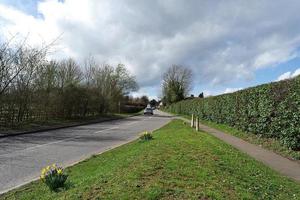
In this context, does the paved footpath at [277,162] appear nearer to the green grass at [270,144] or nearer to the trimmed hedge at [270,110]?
the green grass at [270,144]

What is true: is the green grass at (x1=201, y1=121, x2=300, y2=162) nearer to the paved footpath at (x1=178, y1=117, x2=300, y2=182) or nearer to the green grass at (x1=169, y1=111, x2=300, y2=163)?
the green grass at (x1=169, y1=111, x2=300, y2=163)

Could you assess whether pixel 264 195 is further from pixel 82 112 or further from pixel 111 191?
pixel 82 112

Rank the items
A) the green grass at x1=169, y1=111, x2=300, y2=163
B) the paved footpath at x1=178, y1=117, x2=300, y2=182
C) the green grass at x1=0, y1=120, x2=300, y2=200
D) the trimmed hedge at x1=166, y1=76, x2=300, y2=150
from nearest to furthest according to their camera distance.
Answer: the green grass at x1=0, y1=120, x2=300, y2=200 < the paved footpath at x1=178, y1=117, x2=300, y2=182 < the green grass at x1=169, y1=111, x2=300, y2=163 < the trimmed hedge at x1=166, y1=76, x2=300, y2=150

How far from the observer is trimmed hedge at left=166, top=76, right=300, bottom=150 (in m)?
11.3

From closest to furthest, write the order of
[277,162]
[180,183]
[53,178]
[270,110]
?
[180,183] → [53,178] → [277,162] → [270,110]

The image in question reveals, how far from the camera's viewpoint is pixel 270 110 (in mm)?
13656

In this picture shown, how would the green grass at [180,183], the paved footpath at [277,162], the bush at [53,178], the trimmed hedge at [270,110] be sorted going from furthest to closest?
1. the trimmed hedge at [270,110]
2. the paved footpath at [277,162]
3. the bush at [53,178]
4. the green grass at [180,183]

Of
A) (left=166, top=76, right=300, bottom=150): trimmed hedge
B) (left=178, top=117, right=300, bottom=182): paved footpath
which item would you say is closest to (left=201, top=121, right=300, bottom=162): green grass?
(left=166, top=76, right=300, bottom=150): trimmed hedge

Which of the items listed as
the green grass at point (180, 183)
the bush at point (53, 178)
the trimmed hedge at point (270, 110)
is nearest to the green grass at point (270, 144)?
the trimmed hedge at point (270, 110)

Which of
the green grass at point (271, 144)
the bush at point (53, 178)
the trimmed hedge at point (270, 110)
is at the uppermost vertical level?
the trimmed hedge at point (270, 110)

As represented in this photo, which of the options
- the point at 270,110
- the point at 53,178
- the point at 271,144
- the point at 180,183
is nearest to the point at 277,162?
the point at 271,144

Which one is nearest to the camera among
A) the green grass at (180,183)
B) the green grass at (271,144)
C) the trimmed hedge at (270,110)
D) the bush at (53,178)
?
the green grass at (180,183)

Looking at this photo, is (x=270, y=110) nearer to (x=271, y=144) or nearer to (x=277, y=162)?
(x=271, y=144)

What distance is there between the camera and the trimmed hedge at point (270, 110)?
11.3m
